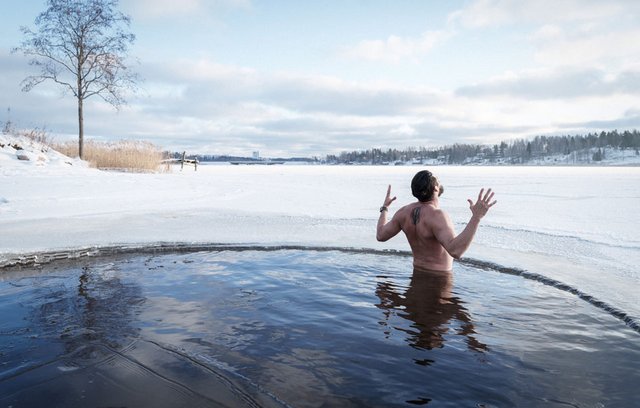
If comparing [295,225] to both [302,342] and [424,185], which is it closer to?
[424,185]

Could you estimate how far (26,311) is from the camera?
3123 millimetres

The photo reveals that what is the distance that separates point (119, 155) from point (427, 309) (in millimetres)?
18149

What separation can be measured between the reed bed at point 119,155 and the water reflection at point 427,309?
1698cm

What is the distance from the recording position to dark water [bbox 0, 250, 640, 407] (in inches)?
81.7

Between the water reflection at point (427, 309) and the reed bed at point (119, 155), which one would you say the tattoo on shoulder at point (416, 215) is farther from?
the reed bed at point (119, 155)

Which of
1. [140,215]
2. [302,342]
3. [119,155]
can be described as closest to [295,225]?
[140,215]

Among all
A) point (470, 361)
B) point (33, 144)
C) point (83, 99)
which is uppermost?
point (83, 99)

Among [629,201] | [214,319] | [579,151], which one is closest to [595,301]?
[214,319]

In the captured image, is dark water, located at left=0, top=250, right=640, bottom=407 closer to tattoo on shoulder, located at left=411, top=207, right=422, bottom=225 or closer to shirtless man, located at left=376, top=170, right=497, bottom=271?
shirtless man, located at left=376, top=170, right=497, bottom=271

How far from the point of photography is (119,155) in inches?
724

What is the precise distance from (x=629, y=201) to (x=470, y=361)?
1143 centimetres

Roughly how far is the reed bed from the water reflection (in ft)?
55.7

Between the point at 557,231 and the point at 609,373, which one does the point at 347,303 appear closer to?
the point at 609,373

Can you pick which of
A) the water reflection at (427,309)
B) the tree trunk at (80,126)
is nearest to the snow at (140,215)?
the water reflection at (427,309)
